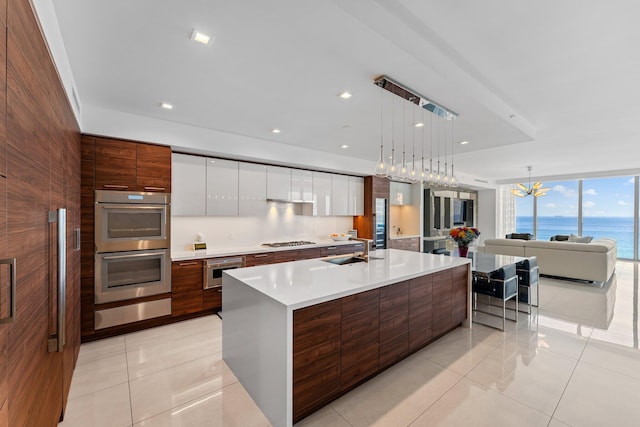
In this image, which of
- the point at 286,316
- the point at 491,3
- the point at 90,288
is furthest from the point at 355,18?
the point at 90,288

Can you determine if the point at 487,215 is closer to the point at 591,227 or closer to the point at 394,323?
the point at 394,323

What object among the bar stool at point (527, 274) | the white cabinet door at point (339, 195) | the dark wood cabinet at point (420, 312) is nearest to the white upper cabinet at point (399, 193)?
the white cabinet door at point (339, 195)

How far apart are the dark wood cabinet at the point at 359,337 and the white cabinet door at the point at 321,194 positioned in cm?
325

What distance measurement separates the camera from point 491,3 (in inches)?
66.4

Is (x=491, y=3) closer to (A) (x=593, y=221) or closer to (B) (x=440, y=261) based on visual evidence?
(B) (x=440, y=261)

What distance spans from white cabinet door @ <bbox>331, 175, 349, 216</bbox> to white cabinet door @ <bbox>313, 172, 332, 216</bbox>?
0.35ft

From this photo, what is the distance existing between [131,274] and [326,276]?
98.3 inches

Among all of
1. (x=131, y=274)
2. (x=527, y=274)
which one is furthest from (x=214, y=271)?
(x=527, y=274)

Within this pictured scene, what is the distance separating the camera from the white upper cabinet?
687cm

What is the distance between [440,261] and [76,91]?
409 centimetres

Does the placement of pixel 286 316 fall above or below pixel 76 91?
below

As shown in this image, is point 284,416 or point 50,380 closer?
point 50,380

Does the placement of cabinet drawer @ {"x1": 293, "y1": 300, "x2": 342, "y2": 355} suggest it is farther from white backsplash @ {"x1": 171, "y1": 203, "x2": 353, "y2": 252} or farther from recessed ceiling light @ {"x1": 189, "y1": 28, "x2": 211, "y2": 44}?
white backsplash @ {"x1": 171, "y1": 203, "x2": 353, "y2": 252}

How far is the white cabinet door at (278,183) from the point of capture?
15.5 feet
